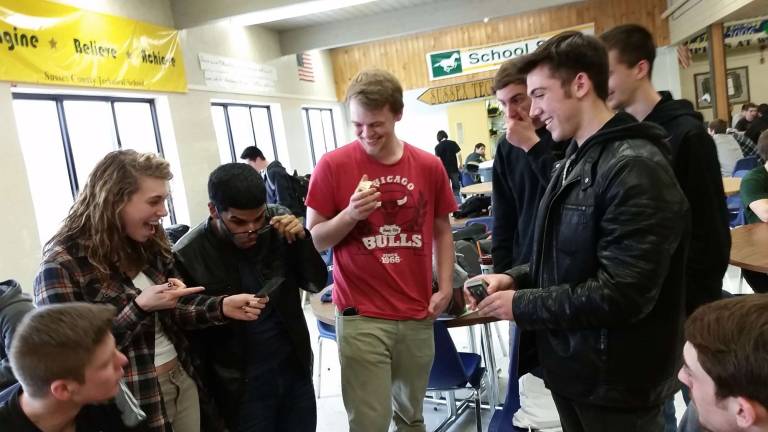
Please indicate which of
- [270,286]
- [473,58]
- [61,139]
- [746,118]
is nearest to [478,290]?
[270,286]

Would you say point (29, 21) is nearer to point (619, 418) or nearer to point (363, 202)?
point (363, 202)

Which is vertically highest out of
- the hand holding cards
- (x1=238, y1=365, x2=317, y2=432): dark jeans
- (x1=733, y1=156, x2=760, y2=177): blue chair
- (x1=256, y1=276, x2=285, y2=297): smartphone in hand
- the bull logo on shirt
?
the hand holding cards

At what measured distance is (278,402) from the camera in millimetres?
1750

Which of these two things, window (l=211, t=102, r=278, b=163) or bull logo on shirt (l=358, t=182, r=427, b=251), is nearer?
bull logo on shirt (l=358, t=182, r=427, b=251)

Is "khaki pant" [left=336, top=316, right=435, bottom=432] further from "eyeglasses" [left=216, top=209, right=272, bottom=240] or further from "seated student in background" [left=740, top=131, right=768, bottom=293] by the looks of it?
"seated student in background" [left=740, top=131, right=768, bottom=293]

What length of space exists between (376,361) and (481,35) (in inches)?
435

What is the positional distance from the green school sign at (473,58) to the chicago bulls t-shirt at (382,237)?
34.0 feet

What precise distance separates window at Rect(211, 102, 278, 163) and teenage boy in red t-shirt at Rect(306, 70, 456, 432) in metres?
6.49

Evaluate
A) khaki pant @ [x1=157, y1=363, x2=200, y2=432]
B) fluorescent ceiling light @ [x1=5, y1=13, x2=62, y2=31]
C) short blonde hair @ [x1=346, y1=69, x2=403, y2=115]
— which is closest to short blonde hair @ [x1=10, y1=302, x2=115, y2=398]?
khaki pant @ [x1=157, y1=363, x2=200, y2=432]

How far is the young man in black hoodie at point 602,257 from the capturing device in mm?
1109

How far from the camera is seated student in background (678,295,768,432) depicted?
85cm

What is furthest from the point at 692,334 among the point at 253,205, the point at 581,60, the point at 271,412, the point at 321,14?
the point at 321,14

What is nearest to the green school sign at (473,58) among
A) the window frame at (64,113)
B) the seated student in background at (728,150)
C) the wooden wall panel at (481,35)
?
the wooden wall panel at (481,35)

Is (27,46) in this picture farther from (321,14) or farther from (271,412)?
(321,14)
